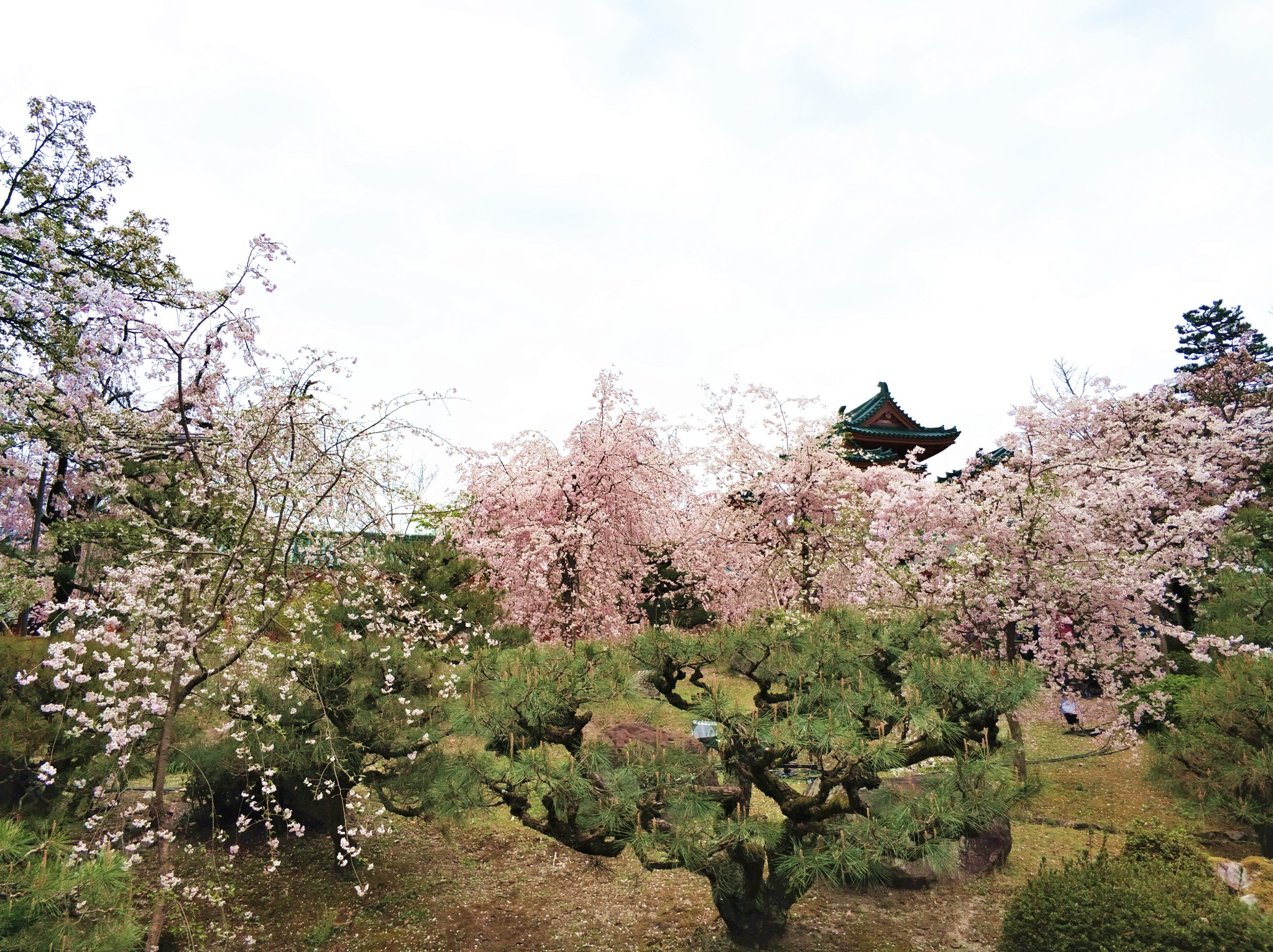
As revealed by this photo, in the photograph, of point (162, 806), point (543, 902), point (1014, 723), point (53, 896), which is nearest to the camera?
point (53, 896)

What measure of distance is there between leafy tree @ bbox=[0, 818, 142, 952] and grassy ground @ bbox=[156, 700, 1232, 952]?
1.81 m

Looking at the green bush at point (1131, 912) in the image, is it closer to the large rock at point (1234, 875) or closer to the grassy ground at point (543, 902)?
the large rock at point (1234, 875)

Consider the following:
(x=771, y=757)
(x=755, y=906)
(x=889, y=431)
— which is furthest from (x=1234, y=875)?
(x=889, y=431)

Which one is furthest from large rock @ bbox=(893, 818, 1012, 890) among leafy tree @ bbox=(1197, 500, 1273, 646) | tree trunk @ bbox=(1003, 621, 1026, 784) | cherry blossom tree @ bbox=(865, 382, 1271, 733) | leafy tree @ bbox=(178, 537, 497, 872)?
leafy tree @ bbox=(178, 537, 497, 872)

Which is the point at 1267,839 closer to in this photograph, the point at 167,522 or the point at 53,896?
the point at 53,896

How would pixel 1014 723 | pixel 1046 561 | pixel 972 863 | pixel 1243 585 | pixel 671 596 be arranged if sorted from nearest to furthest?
pixel 972 863
pixel 1014 723
pixel 1046 561
pixel 1243 585
pixel 671 596

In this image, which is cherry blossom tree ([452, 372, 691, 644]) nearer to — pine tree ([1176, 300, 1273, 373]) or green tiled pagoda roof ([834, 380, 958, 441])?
green tiled pagoda roof ([834, 380, 958, 441])

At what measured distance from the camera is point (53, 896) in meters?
2.98

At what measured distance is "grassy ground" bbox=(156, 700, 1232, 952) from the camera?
18.3 ft

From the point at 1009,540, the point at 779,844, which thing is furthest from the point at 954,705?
the point at 1009,540

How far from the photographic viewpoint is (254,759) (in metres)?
6.50

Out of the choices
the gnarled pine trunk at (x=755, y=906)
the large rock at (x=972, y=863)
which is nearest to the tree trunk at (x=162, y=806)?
the gnarled pine trunk at (x=755, y=906)

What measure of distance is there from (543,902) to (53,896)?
4.21m

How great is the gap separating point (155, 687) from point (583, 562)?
19.0 feet
